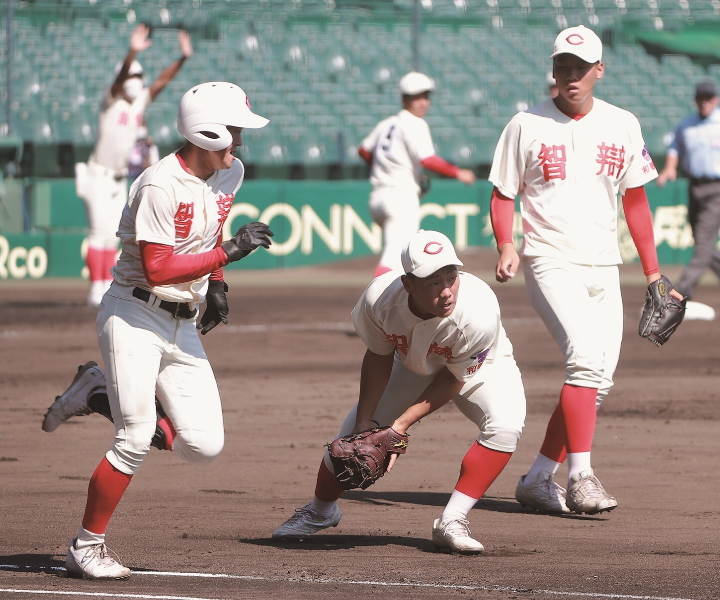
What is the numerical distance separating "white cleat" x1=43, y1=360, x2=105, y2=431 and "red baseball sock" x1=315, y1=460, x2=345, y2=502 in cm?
108

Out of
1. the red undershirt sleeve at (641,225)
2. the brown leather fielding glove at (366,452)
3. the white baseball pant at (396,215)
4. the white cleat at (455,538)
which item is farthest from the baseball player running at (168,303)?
the white baseball pant at (396,215)

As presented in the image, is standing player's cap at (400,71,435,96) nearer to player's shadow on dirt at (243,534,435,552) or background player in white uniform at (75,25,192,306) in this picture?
background player in white uniform at (75,25,192,306)

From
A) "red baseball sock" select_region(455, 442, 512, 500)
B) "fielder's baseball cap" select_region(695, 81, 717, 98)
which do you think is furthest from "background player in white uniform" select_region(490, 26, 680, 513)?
"fielder's baseball cap" select_region(695, 81, 717, 98)

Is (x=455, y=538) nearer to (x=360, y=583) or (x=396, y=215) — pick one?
(x=360, y=583)

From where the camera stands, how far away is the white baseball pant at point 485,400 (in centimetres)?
570

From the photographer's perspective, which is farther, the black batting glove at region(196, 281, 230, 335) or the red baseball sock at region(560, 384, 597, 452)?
the red baseball sock at region(560, 384, 597, 452)

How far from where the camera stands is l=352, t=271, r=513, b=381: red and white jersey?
17.7 ft

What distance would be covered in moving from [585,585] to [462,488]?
894 mm

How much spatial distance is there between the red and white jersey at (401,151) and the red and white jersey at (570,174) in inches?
231

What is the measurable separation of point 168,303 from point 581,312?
2.18 metres

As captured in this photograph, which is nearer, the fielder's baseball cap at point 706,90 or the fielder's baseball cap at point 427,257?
the fielder's baseball cap at point 427,257

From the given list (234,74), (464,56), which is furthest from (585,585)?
(464,56)

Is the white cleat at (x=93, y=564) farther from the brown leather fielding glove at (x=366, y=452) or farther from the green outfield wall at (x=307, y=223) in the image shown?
the green outfield wall at (x=307, y=223)

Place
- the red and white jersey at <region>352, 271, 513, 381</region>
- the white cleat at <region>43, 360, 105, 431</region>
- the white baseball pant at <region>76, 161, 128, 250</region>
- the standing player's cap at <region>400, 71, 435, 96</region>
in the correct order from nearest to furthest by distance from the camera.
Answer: the red and white jersey at <region>352, 271, 513, 381</region>
the white cleat at <region>43, 360, 105, 431</region>
the standing player's cap at <region>400, 71, 435, 96</region>
the white baseball pant at <region>76, 161, 128, 250</region>
